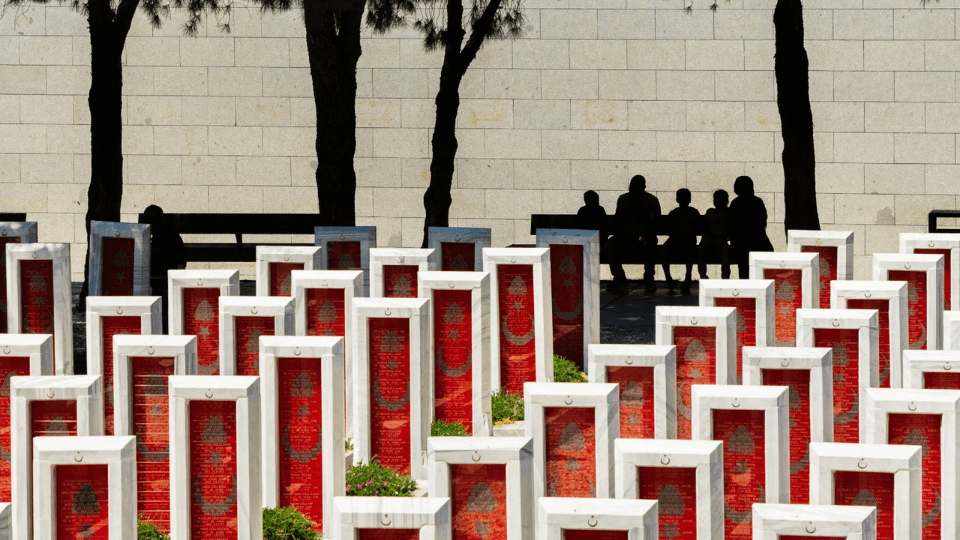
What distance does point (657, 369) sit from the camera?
570cm

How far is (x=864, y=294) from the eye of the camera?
685 centimetres

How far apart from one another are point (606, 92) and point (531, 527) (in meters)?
10.1

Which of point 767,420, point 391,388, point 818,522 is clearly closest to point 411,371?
point 391,388

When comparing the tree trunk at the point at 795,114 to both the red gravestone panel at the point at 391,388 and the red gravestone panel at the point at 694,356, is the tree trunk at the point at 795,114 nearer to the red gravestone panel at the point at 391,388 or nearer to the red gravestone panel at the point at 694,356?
the red gravestone panel at the point at 694,356

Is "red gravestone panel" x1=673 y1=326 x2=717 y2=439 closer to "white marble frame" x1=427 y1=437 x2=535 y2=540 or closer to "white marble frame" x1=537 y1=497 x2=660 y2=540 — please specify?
"white marble frame" x1=427 y1=437 x2=535 y2=540

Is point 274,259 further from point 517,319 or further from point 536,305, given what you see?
point 536,305

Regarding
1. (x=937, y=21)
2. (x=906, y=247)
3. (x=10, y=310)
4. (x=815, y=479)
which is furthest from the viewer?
(x=937, y=21)

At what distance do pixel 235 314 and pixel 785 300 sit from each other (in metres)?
3.31

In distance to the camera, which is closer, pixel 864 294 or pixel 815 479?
pixel 815 479

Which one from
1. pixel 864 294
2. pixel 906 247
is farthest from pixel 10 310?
pixel 906 247

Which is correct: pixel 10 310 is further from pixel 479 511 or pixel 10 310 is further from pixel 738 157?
pixel 738 157

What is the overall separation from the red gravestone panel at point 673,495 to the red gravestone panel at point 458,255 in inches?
167

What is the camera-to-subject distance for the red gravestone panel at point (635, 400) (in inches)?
226

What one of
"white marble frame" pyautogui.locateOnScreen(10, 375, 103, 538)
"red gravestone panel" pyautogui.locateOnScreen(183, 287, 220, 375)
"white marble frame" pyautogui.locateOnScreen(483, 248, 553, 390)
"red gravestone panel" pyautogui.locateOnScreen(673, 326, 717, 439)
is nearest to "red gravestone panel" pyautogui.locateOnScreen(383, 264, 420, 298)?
"white marble frame" pyautogui.locateOnScreen(483, 248, 553, 390)
